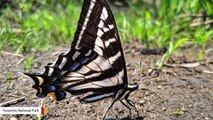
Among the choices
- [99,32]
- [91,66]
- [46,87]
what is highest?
[99,32]

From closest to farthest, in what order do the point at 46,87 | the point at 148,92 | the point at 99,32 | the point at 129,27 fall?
the point at 99,32 < the point at 46,87 < the point at 148,92 < the point at 129,27

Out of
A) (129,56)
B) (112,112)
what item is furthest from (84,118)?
(129,56)

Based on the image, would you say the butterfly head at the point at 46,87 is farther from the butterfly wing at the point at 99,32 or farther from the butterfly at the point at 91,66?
the butterfly wing at the point at 99,32

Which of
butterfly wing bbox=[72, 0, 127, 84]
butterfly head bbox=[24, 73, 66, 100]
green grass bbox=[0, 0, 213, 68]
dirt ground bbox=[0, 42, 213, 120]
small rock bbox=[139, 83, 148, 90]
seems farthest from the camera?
green grass bbox=[0, 0, 213, 68]

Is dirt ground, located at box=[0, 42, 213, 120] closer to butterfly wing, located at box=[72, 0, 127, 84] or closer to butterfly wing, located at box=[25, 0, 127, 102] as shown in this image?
butterfly wing, located at box=[25, 0, 127, 102]

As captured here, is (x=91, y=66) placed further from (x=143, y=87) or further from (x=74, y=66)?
(x=143, y=87)

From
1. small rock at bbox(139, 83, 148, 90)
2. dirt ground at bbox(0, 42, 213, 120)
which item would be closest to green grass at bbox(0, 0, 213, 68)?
dirt ground at bbox(0, 42, 213, 120)

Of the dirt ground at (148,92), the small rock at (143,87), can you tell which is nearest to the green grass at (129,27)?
the dirt ground at (148,92)

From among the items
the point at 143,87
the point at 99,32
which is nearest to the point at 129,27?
the point at 143,87
